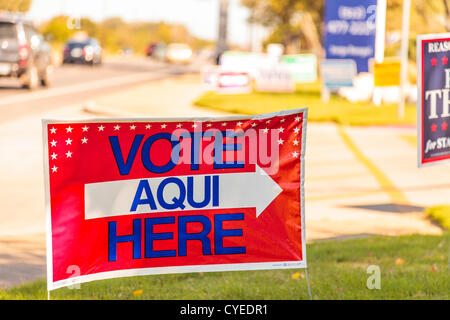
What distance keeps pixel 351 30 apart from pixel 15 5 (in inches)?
433

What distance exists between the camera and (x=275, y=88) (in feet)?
90.8

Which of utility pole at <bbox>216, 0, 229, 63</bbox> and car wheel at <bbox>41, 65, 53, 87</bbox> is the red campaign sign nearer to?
car wheel at <bbox>41, 65, 53, 87</bbox>

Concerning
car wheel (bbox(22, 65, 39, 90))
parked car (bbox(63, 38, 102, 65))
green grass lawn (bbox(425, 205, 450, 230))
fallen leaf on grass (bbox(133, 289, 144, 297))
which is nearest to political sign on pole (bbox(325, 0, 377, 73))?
car wheel (bbox(22, 65, 39, 90))

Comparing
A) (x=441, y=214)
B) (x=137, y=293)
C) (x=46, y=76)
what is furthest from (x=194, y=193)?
(x=46, y=76)

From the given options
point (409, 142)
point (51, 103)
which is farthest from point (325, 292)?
point (51, 103)

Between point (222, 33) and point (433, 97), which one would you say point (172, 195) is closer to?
point (433, 97)

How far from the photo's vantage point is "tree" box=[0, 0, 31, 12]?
2449cm

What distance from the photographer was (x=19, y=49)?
23.9m

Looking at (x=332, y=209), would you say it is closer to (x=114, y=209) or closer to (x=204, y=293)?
(x=204, y=293)

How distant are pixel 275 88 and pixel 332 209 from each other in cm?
1922

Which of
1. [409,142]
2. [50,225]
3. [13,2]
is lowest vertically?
[409,142]

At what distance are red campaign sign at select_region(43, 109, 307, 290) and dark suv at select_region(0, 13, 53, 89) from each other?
20319 millimetres

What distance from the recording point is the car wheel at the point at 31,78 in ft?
82.8

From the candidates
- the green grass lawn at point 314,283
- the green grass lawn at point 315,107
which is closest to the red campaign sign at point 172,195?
the green grass lawn at point 314,283
